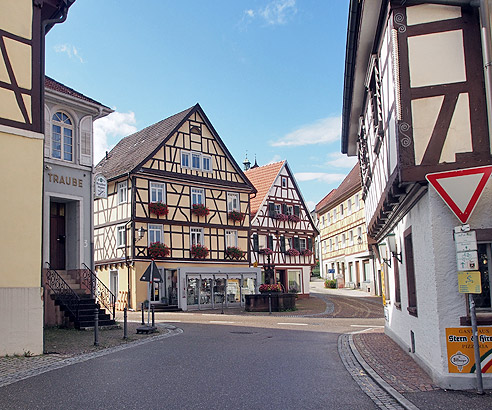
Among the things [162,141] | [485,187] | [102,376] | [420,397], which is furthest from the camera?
[162,141]

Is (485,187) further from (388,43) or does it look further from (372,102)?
(372,102)

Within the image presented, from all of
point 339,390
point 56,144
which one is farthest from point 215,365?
point 56,144

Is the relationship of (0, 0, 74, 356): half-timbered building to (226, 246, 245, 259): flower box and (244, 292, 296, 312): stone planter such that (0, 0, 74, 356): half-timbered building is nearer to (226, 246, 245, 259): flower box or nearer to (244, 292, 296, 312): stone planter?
(244, 292, 296, 312): stone planter

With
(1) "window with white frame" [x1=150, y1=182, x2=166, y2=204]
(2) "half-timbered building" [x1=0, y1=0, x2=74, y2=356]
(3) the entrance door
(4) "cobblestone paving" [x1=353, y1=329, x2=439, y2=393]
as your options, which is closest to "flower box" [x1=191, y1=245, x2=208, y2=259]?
(1) "window with white frame" [x1=150, y1=182, x2=166, y2=204]

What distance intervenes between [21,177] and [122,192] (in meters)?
20.6

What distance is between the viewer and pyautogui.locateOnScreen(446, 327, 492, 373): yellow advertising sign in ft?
25.1

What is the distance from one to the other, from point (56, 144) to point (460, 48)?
46.8ft

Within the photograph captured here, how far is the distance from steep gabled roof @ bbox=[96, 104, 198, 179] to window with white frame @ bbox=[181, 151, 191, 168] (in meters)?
1.66

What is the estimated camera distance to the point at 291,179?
43312mm

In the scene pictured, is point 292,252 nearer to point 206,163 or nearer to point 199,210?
point 199,210

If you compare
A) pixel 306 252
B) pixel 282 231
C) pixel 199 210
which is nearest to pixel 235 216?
pixel 199 210

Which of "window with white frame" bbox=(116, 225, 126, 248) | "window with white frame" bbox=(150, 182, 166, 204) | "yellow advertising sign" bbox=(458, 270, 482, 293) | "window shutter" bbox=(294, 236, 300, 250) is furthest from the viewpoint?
"window shutter" bbox=(294, 236, 300, 250)

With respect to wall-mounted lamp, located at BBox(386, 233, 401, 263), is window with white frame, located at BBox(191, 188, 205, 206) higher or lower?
higher

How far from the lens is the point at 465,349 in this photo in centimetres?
770
